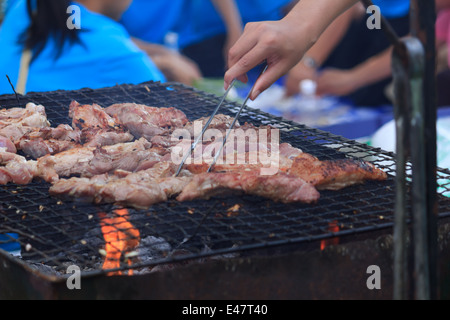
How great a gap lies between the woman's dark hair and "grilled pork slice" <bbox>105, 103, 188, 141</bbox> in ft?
5.69

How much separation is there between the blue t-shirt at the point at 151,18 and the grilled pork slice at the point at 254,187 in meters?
6.82

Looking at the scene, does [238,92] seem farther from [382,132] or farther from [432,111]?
[432,111]

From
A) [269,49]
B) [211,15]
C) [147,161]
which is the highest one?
[211,15]

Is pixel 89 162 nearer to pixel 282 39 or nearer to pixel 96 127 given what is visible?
pixel 96 127

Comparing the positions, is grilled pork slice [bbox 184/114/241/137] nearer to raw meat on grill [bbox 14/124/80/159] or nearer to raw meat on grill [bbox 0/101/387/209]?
raw meat on grill [bbox 0/101/387/209]

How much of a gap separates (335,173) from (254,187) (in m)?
0.42

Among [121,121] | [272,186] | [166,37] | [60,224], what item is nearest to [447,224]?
[272,186]

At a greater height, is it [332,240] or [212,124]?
[212,124]

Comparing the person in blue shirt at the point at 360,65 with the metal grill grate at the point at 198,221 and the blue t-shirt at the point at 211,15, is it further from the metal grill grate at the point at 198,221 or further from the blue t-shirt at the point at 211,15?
the metal grill grate at the point at 198,221

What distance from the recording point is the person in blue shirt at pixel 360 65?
308 inches

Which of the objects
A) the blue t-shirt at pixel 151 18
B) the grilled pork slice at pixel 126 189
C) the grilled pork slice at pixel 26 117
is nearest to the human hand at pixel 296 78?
the blue t-shirt at pixel 151 18

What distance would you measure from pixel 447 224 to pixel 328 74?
551 cm

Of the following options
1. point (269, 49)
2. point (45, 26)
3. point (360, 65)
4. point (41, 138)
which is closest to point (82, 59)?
point (45, 26)

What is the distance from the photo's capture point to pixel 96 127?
371cm
